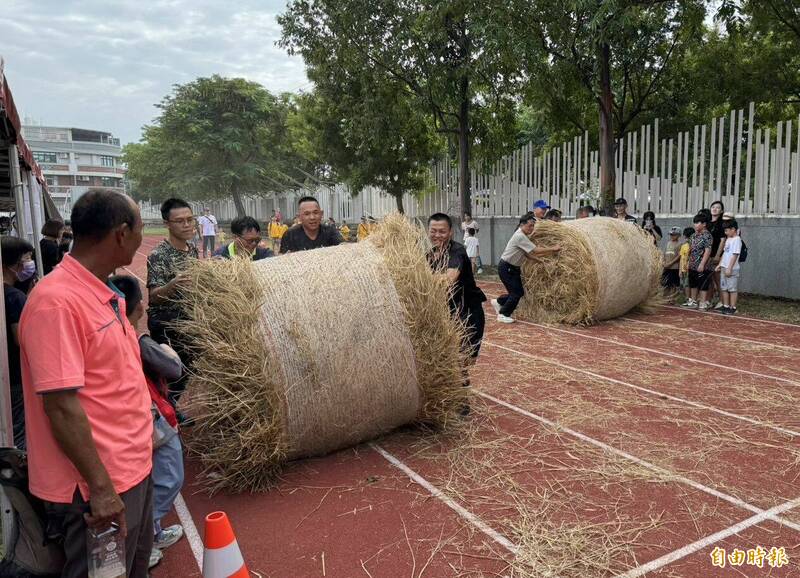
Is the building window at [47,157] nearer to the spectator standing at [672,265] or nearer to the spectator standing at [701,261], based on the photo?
the spectator standing at [672,265]

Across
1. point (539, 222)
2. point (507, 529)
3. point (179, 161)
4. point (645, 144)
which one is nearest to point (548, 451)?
point (507, 529)

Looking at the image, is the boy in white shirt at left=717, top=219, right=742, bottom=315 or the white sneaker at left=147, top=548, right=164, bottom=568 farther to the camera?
the boy in white shirt at left=717, top=219, right=742, bottom=315

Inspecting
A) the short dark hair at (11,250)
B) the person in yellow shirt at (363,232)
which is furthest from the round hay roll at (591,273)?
the short dark hair at (11,250)

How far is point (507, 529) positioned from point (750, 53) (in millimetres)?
15154

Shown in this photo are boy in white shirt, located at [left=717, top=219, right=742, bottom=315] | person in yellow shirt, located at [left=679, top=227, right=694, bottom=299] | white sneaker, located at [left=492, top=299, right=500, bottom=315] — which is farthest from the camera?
person in yellow shirt, located at [left=679, top=227, right=694, bottom=299]

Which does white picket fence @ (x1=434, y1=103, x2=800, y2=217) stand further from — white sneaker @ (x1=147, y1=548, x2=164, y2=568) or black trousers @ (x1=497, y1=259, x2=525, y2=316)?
white sneaker @ (x1=147, y1=548, x2=164, y2=568)

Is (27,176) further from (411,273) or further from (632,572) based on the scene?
(632,572)

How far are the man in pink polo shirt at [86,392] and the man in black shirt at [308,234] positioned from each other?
3.63 m

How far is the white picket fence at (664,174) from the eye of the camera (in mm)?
11227

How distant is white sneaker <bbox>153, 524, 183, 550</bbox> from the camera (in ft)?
11.4

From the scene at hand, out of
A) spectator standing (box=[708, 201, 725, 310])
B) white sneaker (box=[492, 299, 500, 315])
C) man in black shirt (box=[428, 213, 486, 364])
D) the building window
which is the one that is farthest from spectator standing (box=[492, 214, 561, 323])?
the building window

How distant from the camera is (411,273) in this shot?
4.55m

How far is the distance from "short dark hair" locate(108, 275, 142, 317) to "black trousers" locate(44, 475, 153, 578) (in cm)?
103

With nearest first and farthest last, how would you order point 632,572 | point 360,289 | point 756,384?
point 632,572 < point 360,289 < point 756,384
